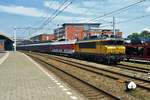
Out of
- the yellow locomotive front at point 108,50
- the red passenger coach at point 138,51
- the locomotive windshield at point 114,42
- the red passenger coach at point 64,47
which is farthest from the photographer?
the red passenger coach at point 64,47

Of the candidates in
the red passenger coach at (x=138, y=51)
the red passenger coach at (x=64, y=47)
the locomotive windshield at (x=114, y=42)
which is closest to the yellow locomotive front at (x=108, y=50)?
the locomotive windshield at (x=114, y=42)

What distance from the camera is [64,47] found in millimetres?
60375

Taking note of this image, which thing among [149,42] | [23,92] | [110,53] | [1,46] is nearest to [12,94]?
[23,92]

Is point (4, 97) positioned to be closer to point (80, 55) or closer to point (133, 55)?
point (133, 55)

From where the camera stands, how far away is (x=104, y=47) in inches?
1382

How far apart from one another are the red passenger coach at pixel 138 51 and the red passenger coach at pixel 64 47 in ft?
40.6

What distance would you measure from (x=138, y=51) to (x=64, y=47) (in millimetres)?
→ 23278

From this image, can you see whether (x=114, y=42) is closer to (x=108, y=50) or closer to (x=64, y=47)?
(x=108, y=50)

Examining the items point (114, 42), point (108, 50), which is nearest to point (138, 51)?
point (114, 42)

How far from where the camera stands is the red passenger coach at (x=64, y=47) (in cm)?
5306

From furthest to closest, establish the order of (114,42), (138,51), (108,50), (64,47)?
(64,47) → (138,51) → (114,42) → (108,50)

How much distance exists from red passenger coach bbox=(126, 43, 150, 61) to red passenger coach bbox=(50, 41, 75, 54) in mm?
12389

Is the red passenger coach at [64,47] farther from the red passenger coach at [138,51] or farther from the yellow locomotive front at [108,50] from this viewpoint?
the yellow locomotive front at [108,50]

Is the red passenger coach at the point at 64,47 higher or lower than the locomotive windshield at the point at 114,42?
lower
